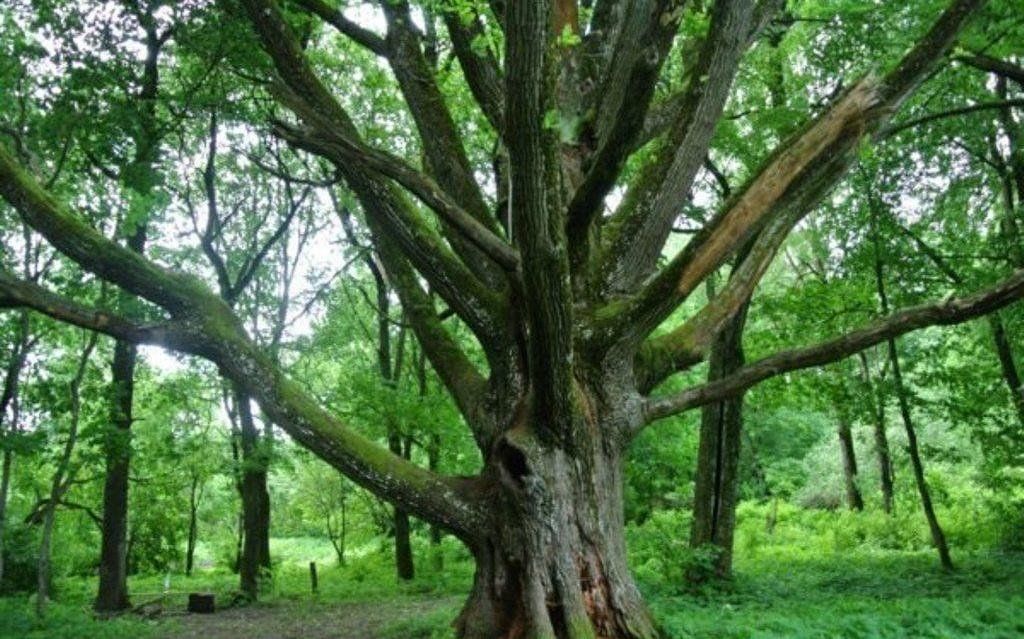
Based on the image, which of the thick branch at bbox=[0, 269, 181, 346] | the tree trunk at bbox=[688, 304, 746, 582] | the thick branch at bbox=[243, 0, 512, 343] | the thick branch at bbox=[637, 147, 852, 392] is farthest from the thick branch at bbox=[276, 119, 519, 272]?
the tree trunk at bbox=[688, 304, 746, 582]

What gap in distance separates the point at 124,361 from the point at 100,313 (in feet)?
27.9

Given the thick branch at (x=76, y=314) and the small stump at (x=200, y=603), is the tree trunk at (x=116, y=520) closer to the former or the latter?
the small stump at (x=200, y=603)

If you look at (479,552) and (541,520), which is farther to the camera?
(479,552)

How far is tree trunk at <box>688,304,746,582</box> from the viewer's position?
10.2m

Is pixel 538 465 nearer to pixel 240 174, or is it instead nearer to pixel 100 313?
pixel 100 313

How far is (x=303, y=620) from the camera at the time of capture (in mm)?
11070

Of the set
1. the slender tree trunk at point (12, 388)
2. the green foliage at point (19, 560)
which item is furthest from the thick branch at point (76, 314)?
the green foliage at point (19, 560)

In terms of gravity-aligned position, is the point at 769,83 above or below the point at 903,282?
above

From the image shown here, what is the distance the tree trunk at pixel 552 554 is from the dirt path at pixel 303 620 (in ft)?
11.9

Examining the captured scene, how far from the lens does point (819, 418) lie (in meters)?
26.3

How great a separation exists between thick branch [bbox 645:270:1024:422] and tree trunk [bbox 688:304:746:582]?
4869mm

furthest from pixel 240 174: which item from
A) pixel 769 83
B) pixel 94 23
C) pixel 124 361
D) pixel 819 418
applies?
pixel 819 418

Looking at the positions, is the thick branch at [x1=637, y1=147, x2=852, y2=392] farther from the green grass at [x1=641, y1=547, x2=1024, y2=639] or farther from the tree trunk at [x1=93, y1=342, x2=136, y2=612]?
the tree trunk at [x1=93, y1=342, x2=136, y2=612]

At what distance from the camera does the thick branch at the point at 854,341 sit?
15.9ft
